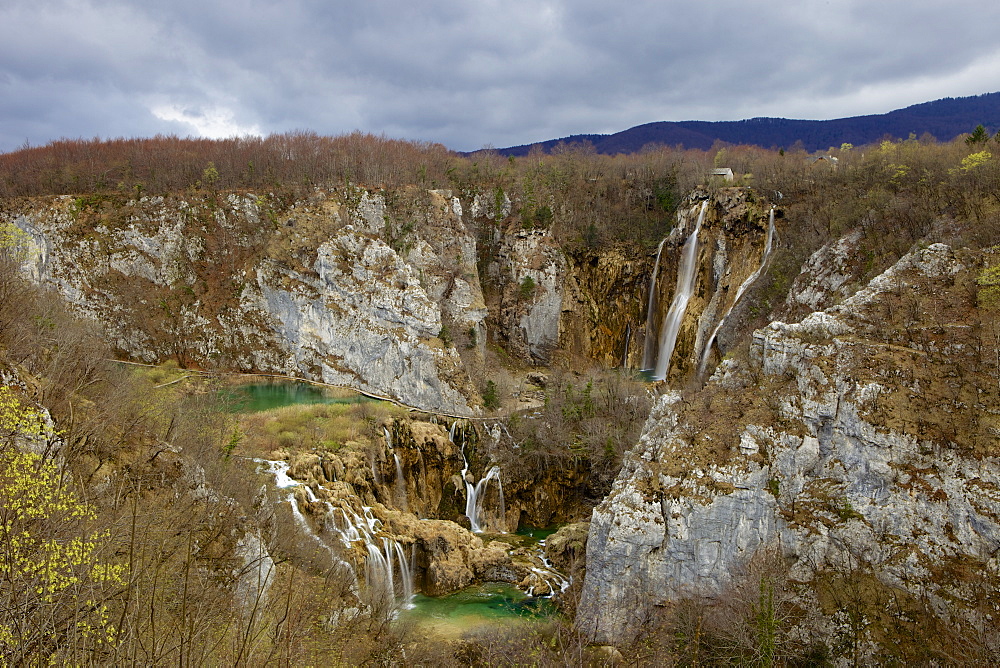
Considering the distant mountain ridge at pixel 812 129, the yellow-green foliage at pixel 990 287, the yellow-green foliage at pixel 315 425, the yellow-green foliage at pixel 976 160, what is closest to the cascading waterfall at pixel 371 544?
the yellow-green foliage at pixel 315 425

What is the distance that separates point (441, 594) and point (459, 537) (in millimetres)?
2883

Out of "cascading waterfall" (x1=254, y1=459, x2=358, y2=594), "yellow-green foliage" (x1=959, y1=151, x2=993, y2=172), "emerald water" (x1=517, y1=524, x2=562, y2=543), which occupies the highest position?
"yellow-green foliage" (x1=959, y1=151, x2=993, y2=172)

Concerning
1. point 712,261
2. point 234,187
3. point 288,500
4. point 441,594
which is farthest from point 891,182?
point 234,187

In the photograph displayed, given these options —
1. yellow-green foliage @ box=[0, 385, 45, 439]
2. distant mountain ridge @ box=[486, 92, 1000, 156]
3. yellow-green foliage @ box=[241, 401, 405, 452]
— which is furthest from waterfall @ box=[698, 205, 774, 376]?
distant mountain ridge @ box=[486, 92, 1000, 156]

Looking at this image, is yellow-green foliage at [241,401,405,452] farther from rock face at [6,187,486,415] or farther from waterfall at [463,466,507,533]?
rock face at [6,187,486,415]

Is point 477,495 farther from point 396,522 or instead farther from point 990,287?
point 990,287

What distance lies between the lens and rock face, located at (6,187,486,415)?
45125mm

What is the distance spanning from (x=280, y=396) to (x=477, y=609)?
25899 mm

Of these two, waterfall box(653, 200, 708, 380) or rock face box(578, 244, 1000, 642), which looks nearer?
rock face box(578, 244, 1000, 642)

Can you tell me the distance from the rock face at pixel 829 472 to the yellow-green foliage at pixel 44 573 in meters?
16.3

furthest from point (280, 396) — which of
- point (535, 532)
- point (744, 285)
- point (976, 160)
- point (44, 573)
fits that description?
point (976, 160)

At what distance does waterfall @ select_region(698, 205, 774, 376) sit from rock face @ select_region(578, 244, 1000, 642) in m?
17.2

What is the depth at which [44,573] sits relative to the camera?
277 inches

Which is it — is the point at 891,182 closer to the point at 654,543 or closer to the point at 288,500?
the point at 654,543
